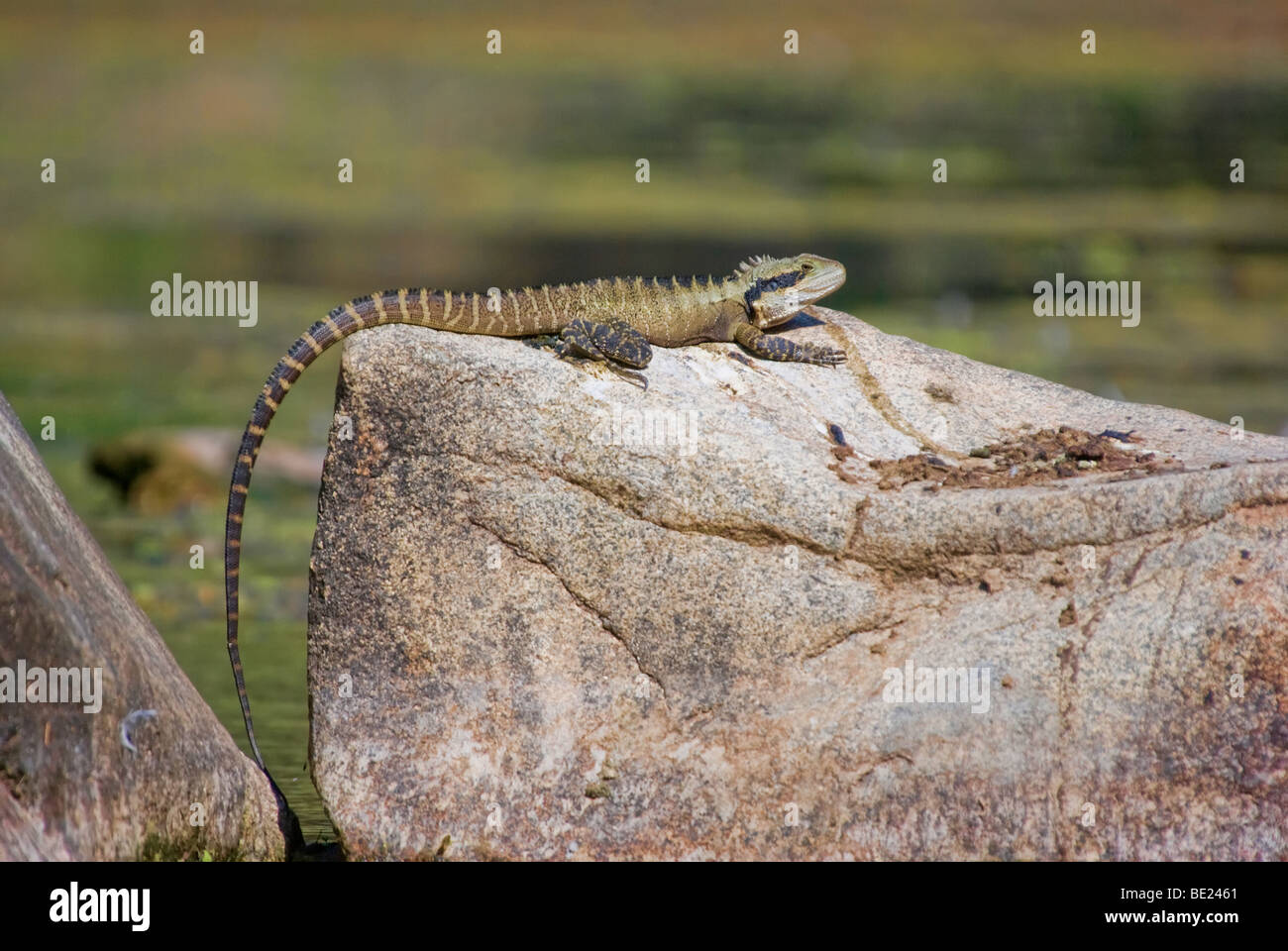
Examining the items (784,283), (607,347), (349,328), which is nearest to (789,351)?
(784,283)

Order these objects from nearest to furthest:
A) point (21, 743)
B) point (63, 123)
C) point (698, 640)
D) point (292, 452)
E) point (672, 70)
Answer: point (21, 743) → point (698, 640) → point (292, 452) → point (63, 123) → point (672, 70)

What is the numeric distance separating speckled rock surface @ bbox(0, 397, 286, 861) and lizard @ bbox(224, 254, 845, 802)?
1.47 feet

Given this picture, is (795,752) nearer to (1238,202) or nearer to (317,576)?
(317,576)

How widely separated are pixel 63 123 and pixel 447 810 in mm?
29627

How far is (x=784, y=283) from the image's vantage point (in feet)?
32.1

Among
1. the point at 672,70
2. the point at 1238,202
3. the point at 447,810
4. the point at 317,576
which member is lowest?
the point at 447,810

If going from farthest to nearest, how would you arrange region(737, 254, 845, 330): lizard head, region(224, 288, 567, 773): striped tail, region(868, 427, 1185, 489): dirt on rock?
region(737, 254, 845, 330): lizard head < region(224, 288, 567, 773): striped tail < region(868, 427, 1185, 489): dirt on rock

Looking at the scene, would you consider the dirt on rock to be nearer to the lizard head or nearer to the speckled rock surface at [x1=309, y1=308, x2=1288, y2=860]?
the speckled rock surface at [x1=309, y1=308, x2=1288, y2=860]

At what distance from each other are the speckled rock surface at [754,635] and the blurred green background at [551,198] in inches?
75.0

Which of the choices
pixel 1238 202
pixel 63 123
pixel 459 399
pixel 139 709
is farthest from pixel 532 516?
pixel 63 123

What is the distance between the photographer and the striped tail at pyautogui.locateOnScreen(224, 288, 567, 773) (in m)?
8.11

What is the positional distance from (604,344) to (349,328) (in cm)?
126

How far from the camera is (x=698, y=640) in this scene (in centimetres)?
749

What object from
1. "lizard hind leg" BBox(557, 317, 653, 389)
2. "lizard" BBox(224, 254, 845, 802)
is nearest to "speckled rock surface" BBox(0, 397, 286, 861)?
"lizard" BBox(224, 254, 845, 802)
